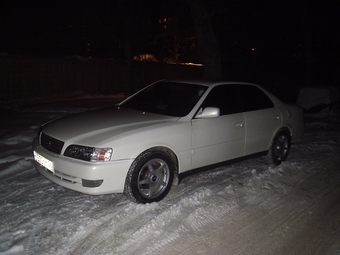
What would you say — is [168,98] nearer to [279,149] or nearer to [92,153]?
[92,153]

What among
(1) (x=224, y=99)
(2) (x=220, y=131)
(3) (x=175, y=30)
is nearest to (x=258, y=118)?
(1) (x=224, y=99)

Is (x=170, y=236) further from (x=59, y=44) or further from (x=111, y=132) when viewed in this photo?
(x=59, y=44)

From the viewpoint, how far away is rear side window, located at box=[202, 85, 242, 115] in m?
5.20

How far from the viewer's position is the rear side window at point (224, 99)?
520cm

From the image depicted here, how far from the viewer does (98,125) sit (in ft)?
15.0

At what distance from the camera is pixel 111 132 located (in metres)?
4.25

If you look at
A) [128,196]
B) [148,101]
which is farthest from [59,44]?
[128,196]

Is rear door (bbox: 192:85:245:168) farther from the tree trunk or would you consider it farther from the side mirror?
the tree trunk

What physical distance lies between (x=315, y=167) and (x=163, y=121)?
3.26 metres

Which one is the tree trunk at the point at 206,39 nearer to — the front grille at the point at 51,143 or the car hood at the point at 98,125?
the car hood at the point at 98,125

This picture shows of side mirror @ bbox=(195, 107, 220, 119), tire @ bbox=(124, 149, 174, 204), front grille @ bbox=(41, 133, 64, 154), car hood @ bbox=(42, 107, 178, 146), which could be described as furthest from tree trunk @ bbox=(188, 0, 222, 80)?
front grille @ bbox=(41, 133, 64, 154)

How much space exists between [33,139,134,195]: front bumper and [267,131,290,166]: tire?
122 inches

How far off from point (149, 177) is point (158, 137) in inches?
20.9

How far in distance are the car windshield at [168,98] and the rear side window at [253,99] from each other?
2.67ft
